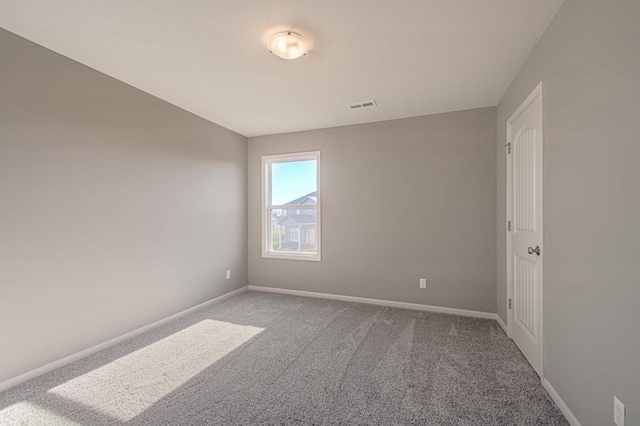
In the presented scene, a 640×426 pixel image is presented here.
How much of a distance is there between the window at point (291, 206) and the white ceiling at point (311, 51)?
1.28m

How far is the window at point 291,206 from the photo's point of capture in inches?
169

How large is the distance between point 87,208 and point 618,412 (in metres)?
3.73

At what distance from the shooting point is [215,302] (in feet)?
12.8

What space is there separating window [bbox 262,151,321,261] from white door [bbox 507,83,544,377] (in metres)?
2.41

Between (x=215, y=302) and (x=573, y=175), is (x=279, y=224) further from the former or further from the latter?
(x=573, y=175)

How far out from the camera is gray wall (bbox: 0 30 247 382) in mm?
2025

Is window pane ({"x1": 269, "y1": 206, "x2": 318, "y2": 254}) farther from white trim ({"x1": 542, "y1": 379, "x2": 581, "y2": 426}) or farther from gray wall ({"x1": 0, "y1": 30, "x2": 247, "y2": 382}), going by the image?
white trim ({"x1": 542, "y1": 379, "x2": 581, "y2": 426})

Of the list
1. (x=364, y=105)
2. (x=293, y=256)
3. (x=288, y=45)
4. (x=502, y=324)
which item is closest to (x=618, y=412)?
(x=502, y=324)

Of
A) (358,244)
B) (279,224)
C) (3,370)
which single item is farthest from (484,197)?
(3,370)

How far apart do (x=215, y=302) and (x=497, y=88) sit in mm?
4283

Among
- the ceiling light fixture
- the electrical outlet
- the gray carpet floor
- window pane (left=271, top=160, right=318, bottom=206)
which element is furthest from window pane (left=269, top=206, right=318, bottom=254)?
the electrical outlet

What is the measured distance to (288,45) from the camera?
2074 mm

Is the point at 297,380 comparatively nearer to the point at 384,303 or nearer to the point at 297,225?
the point at 384,303

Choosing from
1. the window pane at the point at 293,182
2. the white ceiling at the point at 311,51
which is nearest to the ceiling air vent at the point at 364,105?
the white ceiling at the point at 311,51
